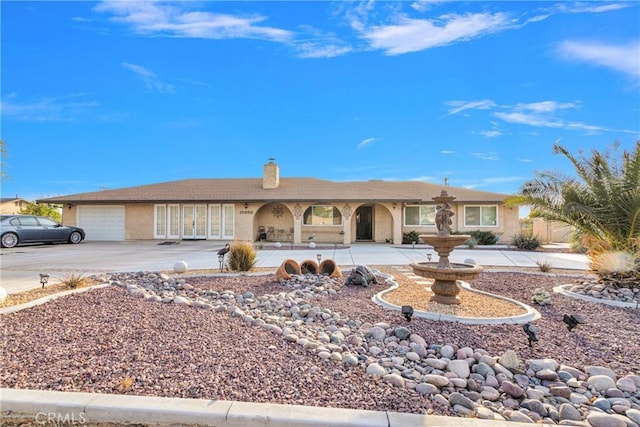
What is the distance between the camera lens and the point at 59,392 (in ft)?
8.04

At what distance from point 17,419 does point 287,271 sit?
17.7 feet

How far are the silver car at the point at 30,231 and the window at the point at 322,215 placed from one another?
12.7m

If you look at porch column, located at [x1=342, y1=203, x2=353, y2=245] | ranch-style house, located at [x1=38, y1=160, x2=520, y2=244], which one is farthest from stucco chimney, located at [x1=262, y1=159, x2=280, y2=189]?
porch column, located at [x1=342, y1=203, x2=353, y2=245]

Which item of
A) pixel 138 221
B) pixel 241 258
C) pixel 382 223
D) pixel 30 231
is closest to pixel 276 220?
pixel 382 223

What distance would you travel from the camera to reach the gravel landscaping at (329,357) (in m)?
2.54

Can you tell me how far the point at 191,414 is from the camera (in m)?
2.19

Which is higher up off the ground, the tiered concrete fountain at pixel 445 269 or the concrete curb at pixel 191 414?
the tiered concrete fountain at pixel 445 269

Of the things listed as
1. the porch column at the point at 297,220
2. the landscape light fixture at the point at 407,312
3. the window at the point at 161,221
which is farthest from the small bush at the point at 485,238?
the window at the point at 161,221

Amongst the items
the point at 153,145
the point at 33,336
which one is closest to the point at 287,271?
the point at 33,336

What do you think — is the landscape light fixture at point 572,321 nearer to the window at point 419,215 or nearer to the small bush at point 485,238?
the small bush at point 485,238

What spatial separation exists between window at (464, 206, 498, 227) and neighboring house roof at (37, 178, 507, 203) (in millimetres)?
684

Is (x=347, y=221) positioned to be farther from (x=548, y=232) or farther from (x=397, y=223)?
(x=548, y=232)

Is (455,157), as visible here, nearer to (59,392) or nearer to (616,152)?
(616,152)

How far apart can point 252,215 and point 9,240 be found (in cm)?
1122
